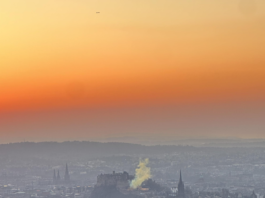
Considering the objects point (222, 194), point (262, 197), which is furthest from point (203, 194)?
point (262, 197)

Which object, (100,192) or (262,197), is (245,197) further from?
(100,192)

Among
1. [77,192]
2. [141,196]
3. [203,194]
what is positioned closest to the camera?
[141,196]

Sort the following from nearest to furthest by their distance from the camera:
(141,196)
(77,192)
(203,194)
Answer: (141,196)
(203,194)
(77,192)

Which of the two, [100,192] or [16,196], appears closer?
[100,192]

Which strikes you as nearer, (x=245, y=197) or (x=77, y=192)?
(x=245, y=197)

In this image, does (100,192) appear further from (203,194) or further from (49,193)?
(49,193)

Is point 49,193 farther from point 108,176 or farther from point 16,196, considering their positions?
point 108,176

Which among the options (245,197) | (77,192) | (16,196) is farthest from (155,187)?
(16,196)
